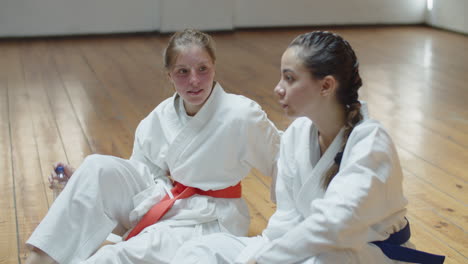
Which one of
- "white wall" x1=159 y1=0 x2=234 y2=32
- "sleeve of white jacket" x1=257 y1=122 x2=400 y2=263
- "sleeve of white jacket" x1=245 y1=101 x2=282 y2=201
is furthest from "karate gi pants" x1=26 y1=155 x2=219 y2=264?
"white wall" x1=159 y1=0 x2=234 y2=32

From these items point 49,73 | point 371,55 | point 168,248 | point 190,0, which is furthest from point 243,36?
point 168,248

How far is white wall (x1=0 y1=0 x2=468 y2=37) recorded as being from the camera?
6895mm

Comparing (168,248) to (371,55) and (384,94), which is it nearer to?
(384,94)

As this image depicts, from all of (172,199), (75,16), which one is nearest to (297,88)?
(172,199)

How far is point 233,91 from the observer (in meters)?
5.05

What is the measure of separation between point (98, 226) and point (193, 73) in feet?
1.94

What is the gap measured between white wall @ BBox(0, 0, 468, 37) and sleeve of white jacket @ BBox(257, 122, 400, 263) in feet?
18.7

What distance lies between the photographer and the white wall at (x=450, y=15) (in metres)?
7.55

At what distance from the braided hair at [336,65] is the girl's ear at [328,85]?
12mm

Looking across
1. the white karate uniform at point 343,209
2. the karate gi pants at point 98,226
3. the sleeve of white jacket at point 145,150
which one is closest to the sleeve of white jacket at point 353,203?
the white karate uniform at point 343,209

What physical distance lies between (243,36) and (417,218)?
4.65m

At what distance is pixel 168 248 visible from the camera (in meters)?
2.28

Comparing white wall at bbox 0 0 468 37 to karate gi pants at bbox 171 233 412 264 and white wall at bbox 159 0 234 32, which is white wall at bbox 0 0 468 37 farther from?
karate gi pants at bbox 171 233 412 264

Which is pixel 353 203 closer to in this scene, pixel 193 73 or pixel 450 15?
pixel 193 73
